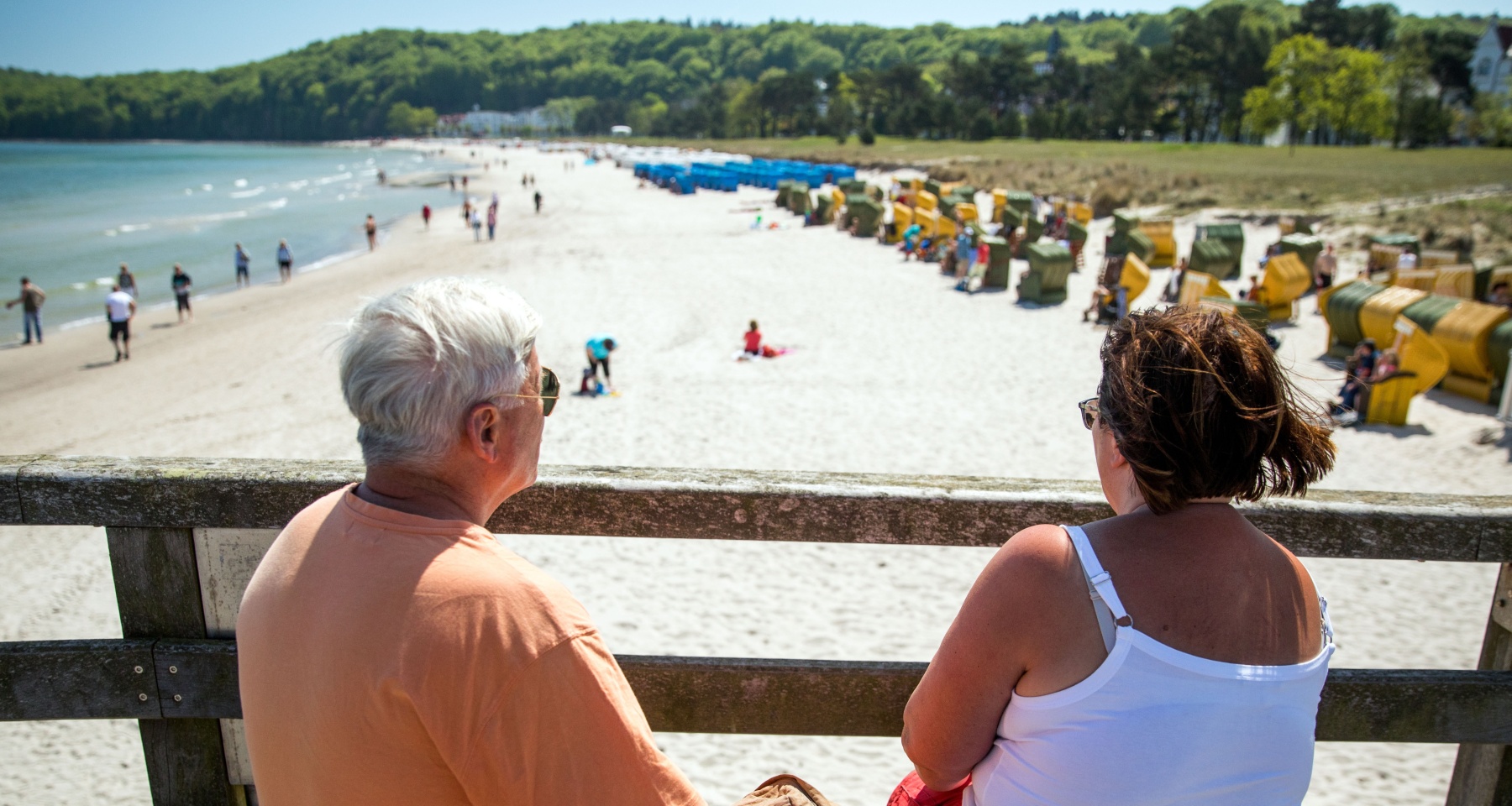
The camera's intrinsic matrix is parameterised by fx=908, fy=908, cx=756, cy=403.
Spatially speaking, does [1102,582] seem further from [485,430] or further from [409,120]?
[409,120]

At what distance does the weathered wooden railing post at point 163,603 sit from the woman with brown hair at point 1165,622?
4.82ft

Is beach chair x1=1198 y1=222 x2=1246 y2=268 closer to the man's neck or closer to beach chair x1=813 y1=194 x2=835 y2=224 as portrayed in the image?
beach chair x1=813 y1=194 x2=835 y2=224

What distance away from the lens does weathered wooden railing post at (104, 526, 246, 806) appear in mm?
1784

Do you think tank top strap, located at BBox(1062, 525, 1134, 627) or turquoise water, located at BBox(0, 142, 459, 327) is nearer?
tank top strap, located at BBox(1062, 525, 1134, 627)

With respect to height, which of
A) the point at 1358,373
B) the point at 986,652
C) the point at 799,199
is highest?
the point at 799,199

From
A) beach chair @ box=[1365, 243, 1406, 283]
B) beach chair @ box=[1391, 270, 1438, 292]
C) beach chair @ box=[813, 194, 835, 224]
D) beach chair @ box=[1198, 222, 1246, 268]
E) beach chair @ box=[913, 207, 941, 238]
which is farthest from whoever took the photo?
beach chair @ box=[813, 194, 835, 224]

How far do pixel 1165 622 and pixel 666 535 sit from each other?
0.93 metres

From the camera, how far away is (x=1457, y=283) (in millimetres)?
16266

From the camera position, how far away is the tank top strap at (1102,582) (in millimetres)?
1277

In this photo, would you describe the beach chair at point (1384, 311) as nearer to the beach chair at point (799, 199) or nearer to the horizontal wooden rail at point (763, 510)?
the horizontal wooden rail at point (763, 510)

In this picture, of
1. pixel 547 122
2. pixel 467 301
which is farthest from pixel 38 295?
pixel 547 122

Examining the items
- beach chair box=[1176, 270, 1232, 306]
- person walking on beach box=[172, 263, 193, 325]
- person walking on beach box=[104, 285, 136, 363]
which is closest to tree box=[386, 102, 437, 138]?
person walking on beach box=[172, 263, 193, 325]

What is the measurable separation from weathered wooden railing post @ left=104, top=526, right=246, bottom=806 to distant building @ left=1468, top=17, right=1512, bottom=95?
90.3 metres

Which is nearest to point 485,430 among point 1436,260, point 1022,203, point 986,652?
point 986,652
